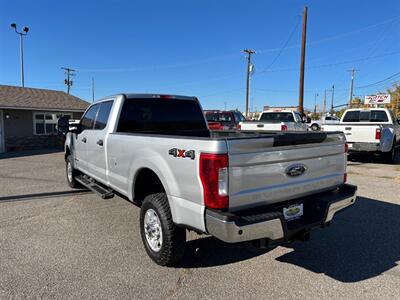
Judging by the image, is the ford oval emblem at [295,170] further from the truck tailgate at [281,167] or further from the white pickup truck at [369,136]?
the white pickup truck at [369,136]

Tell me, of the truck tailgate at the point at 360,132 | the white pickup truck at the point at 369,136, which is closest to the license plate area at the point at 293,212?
the white pickup truck at the point at 369,136

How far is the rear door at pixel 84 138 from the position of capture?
5.71 meters

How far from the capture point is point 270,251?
4023 millimetres

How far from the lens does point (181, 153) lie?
297 cm

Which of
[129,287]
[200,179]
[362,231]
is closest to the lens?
[200,179]

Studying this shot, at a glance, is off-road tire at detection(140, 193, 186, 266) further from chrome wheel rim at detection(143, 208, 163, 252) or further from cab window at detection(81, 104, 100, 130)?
cab window at detection(81, 104, 100, 130)

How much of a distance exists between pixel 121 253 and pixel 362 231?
3.42 metres

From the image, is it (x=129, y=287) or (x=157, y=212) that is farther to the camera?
(x=157, y=212)

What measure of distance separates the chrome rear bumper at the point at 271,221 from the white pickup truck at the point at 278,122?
8927mm

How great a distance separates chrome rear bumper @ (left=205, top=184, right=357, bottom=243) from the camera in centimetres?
265

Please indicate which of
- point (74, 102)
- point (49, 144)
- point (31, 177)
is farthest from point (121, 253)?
point (74, 102)

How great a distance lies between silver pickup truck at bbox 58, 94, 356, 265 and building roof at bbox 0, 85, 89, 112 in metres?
15.8

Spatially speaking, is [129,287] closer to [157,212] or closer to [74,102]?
[157,212]

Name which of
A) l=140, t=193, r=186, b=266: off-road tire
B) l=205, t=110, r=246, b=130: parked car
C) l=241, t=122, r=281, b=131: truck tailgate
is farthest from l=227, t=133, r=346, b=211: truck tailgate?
l=205, t=110, r=246, b=130: parked car
